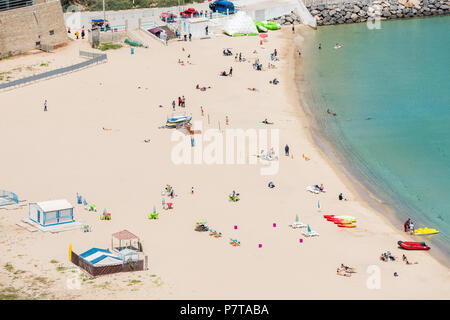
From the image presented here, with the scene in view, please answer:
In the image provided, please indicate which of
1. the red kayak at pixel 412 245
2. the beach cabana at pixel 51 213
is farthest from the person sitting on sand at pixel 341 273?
the beach cabana at pixel 51 213

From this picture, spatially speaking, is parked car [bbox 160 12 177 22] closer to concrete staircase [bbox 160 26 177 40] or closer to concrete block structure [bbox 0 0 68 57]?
concrete staircase [bbox 160 26 177 40]

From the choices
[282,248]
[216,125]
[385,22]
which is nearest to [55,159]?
[216,125]

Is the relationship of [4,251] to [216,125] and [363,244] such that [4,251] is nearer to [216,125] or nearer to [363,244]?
[363,244]

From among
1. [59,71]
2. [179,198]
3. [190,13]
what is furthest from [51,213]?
[190,13]

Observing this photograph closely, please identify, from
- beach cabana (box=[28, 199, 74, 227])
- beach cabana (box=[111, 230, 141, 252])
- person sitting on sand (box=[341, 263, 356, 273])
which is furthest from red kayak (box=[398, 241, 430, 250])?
beach cabana (box=[28, 199, 74, 227])

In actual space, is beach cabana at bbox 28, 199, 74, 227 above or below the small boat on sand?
below
